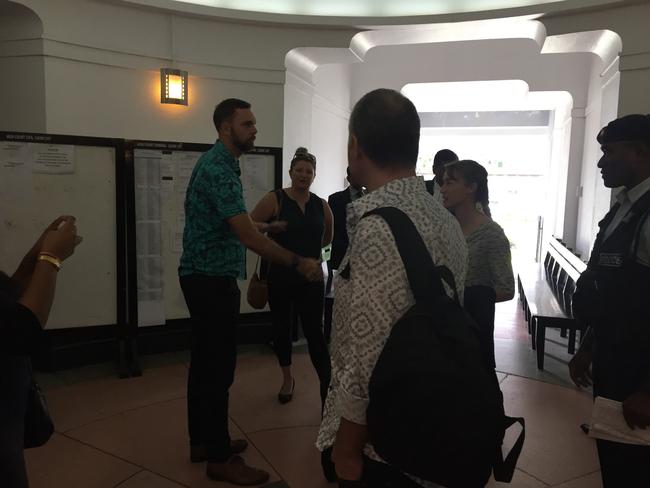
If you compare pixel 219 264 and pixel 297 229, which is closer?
pixel 219 264

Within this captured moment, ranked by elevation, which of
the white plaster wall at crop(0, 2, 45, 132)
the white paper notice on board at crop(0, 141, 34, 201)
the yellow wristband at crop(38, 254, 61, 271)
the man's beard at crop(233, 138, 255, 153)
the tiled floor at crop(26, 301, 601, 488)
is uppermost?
the white plaster wall at crop(0, 2, 45, 132)

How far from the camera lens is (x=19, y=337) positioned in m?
1.14

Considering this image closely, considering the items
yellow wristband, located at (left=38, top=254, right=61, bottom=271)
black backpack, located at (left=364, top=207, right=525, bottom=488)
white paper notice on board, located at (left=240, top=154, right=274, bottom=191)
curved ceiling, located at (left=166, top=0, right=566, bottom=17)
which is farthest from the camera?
curved ceiling, located at (left=166, top=0, right=566, bottom=17)

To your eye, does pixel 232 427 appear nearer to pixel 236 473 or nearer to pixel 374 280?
pixel 236 473

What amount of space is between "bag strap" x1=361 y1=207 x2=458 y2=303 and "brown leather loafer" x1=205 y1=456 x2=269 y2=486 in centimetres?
175

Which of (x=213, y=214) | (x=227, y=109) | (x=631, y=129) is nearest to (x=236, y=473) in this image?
(x=213, y=214)

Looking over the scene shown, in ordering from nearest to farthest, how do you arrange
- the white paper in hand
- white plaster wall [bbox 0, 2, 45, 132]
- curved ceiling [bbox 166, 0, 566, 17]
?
1. the white paper in hand
2. white plaster wall [bbox 0, 2, 45, 132]
3. curved ceiling [bbox 166, 0, 566, 17]

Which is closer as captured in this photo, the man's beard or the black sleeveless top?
the man's beard

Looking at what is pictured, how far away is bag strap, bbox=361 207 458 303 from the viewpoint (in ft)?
3.35

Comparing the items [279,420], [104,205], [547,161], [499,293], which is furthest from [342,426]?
[547,161]

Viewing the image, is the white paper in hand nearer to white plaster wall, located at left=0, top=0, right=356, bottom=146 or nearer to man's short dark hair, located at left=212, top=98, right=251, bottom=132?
man's short dark hair, located at left=212, top=98, right=251, bottom=132

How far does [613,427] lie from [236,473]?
162 cm

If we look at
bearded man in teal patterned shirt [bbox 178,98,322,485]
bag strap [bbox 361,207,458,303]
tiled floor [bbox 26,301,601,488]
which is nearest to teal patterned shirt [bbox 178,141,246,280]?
bearded man in teal patterned shirt [bbox 178,98,322,485]

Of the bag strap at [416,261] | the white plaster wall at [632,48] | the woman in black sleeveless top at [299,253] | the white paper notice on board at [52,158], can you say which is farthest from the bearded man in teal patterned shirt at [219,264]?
the white plaster wall at [632,48]
